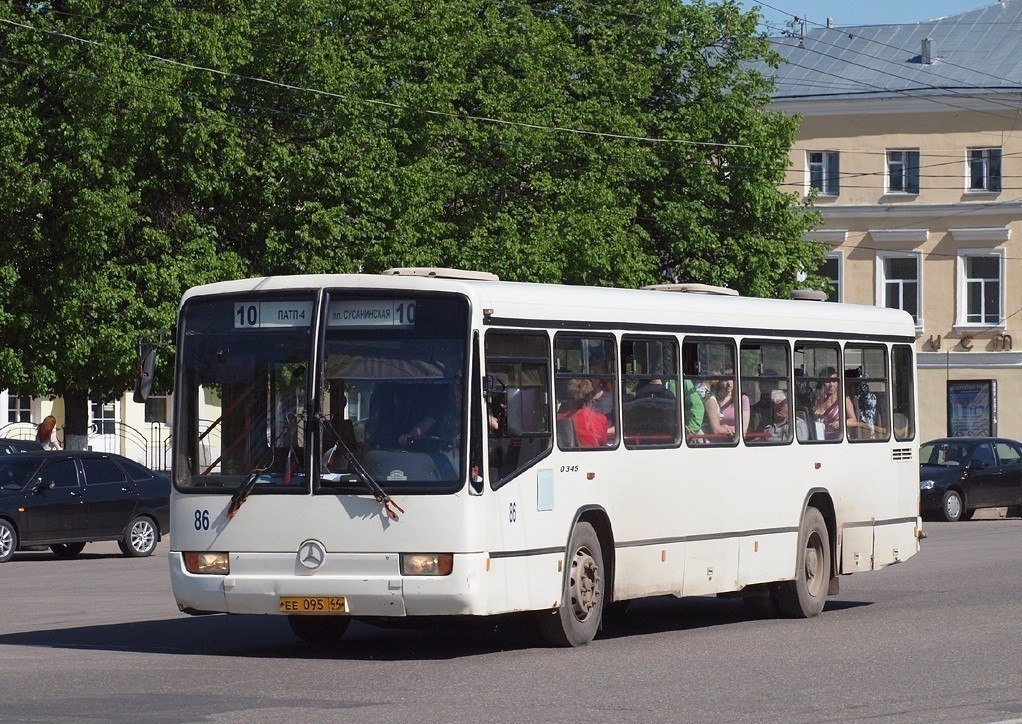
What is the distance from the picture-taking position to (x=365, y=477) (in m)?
12.8

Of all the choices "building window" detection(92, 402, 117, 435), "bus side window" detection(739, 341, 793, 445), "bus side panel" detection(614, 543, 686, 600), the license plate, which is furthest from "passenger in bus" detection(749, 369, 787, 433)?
"building window" detection(92, 402, 117, 435)

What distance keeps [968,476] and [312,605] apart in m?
25.7

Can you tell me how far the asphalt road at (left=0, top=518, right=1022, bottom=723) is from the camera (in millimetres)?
10305

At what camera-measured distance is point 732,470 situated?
15.7m

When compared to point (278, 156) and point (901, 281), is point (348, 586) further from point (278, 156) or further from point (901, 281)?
point (901, 281)

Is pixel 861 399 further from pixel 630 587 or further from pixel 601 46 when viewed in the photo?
pixel 601 46

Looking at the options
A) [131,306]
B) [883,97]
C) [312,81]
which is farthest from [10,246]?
[883,97]

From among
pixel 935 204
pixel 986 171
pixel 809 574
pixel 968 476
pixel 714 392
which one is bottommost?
pixel 809 574

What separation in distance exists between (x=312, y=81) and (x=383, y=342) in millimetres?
22329

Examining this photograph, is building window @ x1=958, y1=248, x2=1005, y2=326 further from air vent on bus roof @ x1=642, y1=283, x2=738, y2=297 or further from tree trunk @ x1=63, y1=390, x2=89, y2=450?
air vent on bus roof @ x1=642, y1=283, x2=738, y2=297

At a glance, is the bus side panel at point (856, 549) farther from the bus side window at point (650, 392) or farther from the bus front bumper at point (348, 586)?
the bus front bumper at point (348, 586)

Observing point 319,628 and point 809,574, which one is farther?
point 809,574

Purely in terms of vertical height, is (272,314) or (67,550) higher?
(272,314)

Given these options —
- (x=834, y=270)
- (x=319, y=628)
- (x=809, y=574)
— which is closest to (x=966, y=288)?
(x=834, y=270)
